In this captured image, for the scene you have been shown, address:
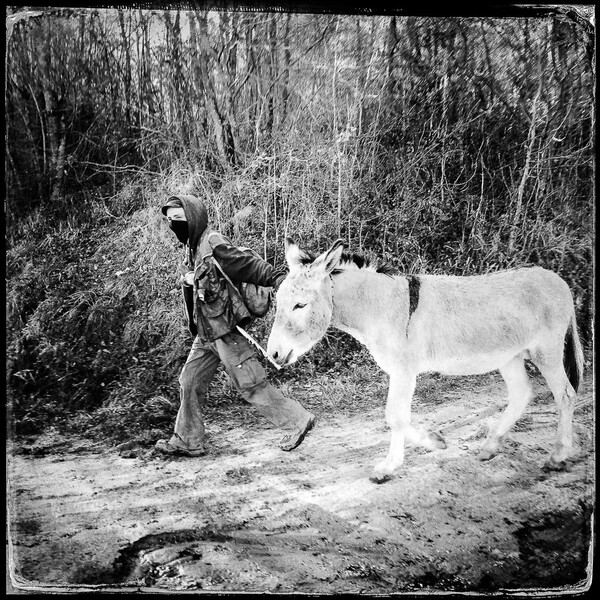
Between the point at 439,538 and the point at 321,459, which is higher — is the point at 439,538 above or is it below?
below

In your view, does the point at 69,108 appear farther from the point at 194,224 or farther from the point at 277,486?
the point at 277,486

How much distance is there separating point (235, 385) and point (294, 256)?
917 millimetres

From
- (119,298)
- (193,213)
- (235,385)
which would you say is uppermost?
(193,213)

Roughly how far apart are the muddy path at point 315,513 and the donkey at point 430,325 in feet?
0.45

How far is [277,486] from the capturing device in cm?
366

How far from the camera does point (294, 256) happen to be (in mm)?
3602

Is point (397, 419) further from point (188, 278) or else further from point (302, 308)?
point (188, 278)

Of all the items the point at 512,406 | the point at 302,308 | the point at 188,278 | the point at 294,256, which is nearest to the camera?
the point at 302,308

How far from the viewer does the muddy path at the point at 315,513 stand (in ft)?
11.6

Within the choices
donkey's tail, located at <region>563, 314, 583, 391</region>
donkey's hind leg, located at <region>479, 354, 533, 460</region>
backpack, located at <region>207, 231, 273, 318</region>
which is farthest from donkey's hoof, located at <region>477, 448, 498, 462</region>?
backpack, located at <region>207, 231, 273, 318</region>

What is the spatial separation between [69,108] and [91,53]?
0.38 m

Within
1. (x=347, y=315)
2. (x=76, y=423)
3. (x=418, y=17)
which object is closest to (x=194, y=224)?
(x=347, y=315)

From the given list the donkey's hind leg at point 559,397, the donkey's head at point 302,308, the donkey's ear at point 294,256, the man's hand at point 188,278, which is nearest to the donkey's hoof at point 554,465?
the donkey's hind leg at point 559,397

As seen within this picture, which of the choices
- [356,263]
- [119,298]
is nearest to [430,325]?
[356,263]
